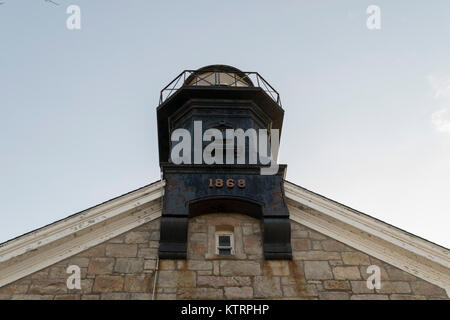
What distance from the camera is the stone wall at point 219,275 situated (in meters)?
6.55

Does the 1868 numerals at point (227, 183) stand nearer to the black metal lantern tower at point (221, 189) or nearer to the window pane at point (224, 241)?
the black metal lantern tower at point (221, 189)

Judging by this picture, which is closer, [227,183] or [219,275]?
[219,275]

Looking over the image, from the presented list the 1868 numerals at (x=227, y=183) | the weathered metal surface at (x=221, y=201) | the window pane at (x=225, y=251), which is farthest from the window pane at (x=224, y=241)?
the 1868 numerals at (x=227, y=183)

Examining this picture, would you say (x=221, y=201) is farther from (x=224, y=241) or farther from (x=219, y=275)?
(x=219, y=275)

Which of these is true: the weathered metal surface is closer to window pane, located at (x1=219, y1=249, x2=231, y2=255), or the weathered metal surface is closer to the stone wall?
the stone wall

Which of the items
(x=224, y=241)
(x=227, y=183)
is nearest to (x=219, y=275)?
(x=224, y=241)

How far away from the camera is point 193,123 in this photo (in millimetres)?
10289

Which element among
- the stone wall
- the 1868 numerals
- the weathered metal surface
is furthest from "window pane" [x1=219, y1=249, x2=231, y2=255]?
the 1868 numerals

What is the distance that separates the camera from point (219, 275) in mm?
6777

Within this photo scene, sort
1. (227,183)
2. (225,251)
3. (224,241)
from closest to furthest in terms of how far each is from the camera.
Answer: (225,251)
(224,241)
(227,183)

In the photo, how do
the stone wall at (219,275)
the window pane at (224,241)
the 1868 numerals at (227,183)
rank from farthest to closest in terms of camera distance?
the 1868 numerals at (227,183) → the window pane at (224,241) → the stone wall at (219,275)

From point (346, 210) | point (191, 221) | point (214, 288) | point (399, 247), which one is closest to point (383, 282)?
point (399, 247)

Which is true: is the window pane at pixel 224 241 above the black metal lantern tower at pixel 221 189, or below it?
below

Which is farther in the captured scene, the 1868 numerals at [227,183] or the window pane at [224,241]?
the 1868 numerals at [227,183]
